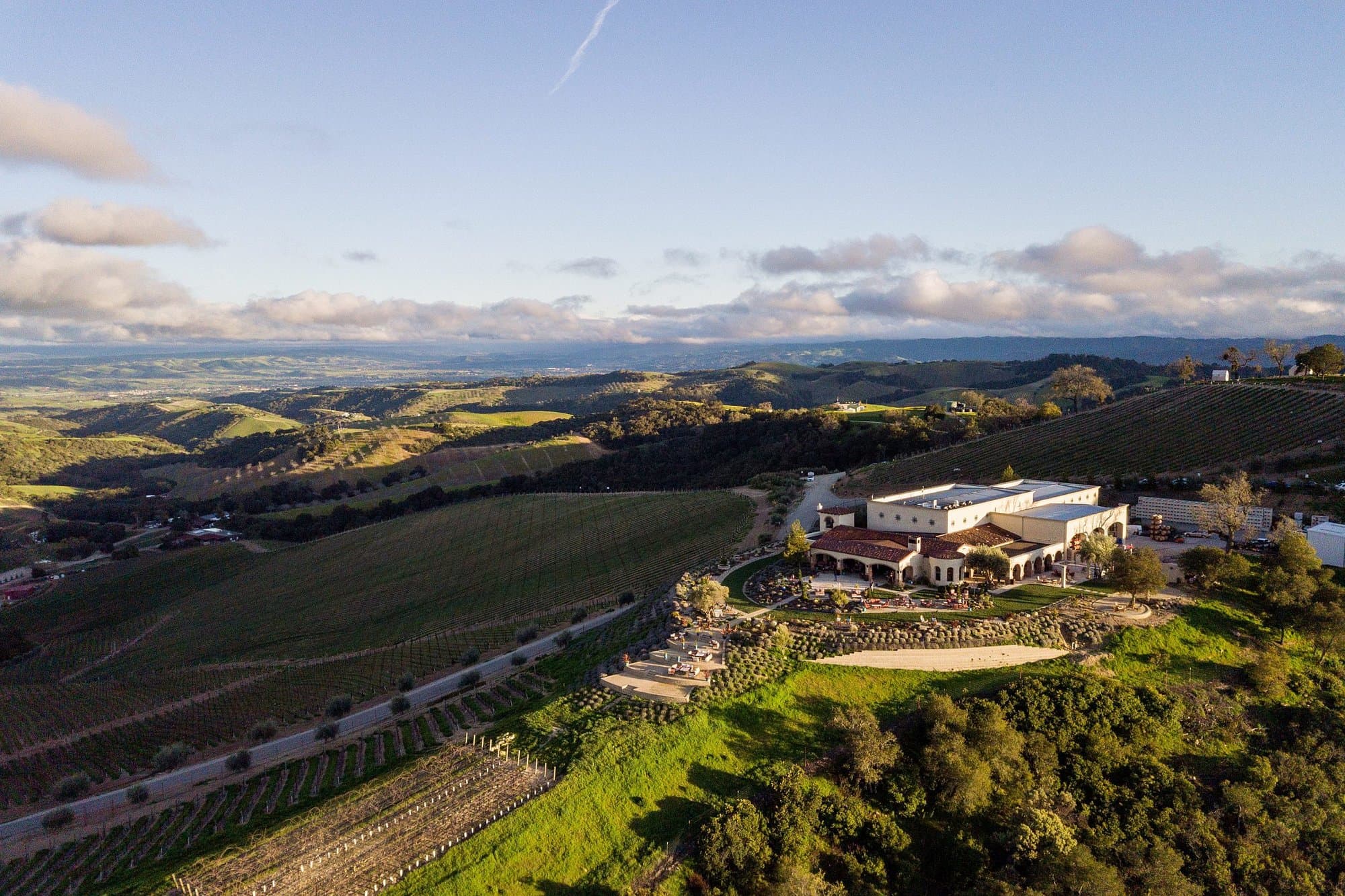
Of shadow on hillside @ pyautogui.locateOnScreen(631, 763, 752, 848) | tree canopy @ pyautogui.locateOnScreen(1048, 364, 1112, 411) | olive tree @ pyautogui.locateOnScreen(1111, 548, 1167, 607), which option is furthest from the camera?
tree canopy @ pyautogui.locateOnScreen(1048, 364, 1112, 411)

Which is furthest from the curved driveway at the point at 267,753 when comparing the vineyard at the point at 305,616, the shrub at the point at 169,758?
the vineyard at the point at 305,616

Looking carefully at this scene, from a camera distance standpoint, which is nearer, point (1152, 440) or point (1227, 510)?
point (1227, 510)

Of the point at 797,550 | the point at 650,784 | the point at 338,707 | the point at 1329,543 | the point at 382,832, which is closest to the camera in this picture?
the point at 382,832

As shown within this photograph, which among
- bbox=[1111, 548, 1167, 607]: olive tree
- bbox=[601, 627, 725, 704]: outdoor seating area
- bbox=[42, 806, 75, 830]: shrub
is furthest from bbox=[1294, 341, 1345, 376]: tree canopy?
bbox=[42, 806, 75, 830]: shrub

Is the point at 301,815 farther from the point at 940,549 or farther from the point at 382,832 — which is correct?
the point at 940,549

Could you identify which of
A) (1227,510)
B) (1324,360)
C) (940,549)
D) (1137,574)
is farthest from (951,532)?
(1324,360)

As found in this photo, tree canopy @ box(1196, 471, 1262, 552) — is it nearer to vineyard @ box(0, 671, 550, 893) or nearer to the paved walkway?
the paved walkway
